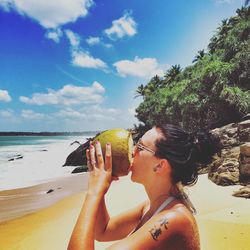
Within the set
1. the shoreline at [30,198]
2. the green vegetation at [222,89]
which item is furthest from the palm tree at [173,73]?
the shoreline at [30,198]

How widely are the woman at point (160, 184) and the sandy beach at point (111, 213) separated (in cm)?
372

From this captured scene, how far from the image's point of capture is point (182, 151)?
6.37 ft

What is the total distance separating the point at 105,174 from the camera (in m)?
1.90

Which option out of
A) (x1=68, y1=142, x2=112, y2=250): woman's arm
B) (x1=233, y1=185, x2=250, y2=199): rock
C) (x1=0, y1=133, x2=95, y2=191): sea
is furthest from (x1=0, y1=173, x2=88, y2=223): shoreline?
(x1=68, y1=142, x2=112, y2=250): woman's arm

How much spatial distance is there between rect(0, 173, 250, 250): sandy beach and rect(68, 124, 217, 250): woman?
147 inches

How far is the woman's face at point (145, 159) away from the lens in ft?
6.46

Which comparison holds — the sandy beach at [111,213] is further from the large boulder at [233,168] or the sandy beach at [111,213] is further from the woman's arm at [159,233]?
the woman's arm at [159,233]

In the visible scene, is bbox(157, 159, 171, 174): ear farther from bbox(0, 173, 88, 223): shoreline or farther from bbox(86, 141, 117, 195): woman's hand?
bbox(0, 173, 88, 223): shoreline

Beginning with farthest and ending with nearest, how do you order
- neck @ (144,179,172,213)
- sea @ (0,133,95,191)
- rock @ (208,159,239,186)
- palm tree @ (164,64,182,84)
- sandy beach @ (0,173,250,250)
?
palm tree @ (164,64,182,84), sea @ (0,133,95,191), rock @ (208,159,239,186), sandy beach @ (0,173,250,250), neck @ (144,179,172,213)

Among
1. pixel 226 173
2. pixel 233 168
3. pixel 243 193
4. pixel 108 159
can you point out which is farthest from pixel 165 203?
pixel 233 168

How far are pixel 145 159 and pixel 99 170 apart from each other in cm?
27

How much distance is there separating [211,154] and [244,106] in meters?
24.6

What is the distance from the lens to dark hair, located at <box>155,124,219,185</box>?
1.94 m

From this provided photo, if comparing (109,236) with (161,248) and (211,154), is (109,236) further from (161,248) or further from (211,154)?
(211,154)
